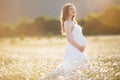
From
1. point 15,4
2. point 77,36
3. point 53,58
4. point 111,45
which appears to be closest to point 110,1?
point 111,45

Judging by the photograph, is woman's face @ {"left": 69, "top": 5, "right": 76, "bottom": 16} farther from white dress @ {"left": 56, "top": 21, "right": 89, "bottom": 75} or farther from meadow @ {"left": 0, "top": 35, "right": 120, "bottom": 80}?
meadow @ {"left": 0, "top": 35, "right": 120, "bottom": 80}

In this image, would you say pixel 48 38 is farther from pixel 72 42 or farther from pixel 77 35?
pixel 72 42

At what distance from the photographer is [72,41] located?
8648mm

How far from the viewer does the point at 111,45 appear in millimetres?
13062

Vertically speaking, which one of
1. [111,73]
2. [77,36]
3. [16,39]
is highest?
[16,39]

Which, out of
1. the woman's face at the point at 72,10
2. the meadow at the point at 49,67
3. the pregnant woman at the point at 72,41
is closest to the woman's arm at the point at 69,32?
the pregnant woman at the point at 72,41

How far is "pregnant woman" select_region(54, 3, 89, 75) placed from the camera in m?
8.63

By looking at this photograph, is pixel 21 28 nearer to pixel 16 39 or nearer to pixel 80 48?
pixel 16 39

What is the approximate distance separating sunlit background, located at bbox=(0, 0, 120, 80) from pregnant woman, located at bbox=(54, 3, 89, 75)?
0.92 feet

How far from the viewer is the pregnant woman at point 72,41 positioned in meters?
8.63

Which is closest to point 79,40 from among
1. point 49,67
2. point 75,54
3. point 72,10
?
point 75,54

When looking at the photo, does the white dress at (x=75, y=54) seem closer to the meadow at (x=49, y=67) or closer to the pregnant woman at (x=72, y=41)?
the pregnant woman at (x=72, y=41)

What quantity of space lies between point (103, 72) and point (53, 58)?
282cm

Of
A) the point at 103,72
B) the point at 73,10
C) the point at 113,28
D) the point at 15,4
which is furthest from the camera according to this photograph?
the point at 113,28
